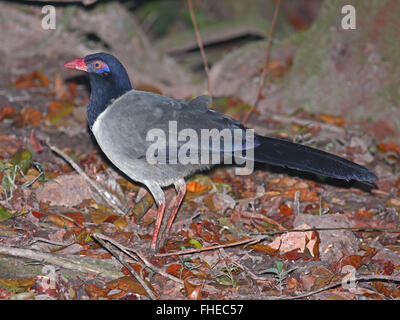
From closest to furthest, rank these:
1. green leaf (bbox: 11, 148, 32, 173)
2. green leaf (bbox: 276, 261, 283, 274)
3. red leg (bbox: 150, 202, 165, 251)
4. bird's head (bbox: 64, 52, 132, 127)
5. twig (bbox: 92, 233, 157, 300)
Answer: twig (bbox: 92, 233, 157, 300) → green leaf (bbox: 276, 261, 283, 274) → red leg (bbox: 150, 202, 165, 251) → bird's head (bbox: 64, 52, 132, 127) → green leaf (bbox: 11, 148, 32, 173)

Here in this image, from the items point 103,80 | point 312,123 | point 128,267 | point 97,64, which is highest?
point 97,64

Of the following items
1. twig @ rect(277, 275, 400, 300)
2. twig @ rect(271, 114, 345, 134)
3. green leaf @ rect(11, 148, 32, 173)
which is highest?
twig @ rect(271, 114, 345, 134)

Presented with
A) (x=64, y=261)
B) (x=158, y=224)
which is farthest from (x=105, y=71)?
(x=64, y=261)

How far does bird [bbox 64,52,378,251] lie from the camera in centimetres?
447

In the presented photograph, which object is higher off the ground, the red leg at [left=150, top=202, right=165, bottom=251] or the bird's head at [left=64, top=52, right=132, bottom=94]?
the bird's head at [left=64, top=52, right=132, bottom=94]

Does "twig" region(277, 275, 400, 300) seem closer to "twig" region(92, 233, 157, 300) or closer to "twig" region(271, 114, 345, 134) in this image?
"twig" region(92, 233, 157, 300)

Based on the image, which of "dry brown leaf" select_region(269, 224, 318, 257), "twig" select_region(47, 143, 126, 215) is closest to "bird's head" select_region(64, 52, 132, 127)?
"twig" select_region(47, 143, 126, 215)

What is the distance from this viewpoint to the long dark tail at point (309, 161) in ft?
14.6

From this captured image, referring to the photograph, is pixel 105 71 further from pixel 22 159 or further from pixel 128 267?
pixel 128 267

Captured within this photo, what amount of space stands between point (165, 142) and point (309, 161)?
1196 mm

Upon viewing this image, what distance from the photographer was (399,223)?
16.3ft

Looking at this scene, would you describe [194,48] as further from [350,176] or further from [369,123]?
[350,176]

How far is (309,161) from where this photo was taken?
4508 mm

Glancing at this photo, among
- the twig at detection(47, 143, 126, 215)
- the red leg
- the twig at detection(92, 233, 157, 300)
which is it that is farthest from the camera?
the twig at detection(47, 143, 126, 215)
